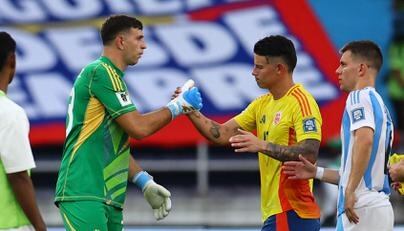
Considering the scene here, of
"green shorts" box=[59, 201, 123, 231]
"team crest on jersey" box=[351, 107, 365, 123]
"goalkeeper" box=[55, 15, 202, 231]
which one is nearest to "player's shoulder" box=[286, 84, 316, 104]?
"team crest on jersey" box=[351, 107, 365, 123]

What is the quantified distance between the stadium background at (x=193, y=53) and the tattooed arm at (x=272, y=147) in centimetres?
763

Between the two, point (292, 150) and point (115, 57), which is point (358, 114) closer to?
point (292, 150)

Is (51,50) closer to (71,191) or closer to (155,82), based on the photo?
(155,82)

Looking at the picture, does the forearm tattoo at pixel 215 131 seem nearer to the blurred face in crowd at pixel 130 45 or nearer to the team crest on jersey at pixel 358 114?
the blurred face in crowd at pixel 130 45

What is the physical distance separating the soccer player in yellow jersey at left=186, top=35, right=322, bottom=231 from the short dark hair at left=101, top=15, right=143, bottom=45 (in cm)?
92

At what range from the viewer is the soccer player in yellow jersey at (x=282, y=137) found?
7906mm

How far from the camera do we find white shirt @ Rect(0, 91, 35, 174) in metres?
6.92

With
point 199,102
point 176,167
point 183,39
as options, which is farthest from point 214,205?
point 199,102

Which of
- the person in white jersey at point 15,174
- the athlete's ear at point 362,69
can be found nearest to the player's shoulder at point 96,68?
the person in white jersey at point 15,174

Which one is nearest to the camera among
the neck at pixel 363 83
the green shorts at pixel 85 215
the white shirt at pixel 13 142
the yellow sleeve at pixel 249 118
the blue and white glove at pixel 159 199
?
the white shirt at pixel 13 142

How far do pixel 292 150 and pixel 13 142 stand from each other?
75.8 inches

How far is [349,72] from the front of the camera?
25.6ft

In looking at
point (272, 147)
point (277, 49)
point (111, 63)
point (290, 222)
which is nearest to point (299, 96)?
point (277, 49)

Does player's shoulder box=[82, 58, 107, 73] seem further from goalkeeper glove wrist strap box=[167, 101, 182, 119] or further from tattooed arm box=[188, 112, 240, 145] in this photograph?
tattooed arm box=[188, 112, 240, 145]
